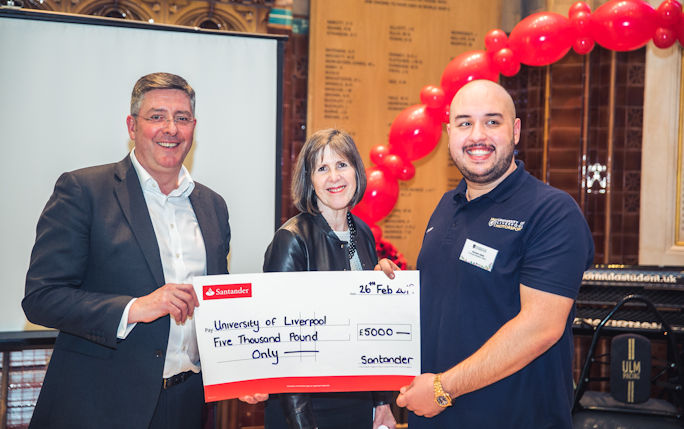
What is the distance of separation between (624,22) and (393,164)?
1643 millimetres

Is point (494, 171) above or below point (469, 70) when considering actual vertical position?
below

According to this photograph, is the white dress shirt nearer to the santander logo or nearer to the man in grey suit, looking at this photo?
the man in grey suit

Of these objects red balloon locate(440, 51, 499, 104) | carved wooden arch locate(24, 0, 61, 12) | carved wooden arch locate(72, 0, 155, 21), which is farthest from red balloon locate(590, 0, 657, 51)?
carved wooden arch locate(24, 0, 61, 12)

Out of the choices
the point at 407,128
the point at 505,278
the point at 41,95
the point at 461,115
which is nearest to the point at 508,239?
the point at 505,278

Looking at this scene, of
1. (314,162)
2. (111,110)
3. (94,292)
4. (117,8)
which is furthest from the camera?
(117,8)

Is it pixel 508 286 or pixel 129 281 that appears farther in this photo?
pixel 129 281

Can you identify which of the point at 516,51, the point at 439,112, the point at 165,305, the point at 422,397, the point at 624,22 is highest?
the point at 624,22

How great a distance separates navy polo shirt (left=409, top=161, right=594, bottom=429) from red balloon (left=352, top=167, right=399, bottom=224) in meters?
1.71

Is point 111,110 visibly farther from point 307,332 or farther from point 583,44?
point 583,44

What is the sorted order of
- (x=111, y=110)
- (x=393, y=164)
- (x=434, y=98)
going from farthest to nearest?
(x=393, y=164) → (x=434, y=98) → (x=111, y=110)

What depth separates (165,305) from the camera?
1779mm

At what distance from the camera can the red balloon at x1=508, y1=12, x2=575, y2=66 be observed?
3334mm

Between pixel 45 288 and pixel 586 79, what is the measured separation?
4473 millimetres

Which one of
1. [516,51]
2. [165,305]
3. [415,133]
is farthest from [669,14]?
[165,305]
